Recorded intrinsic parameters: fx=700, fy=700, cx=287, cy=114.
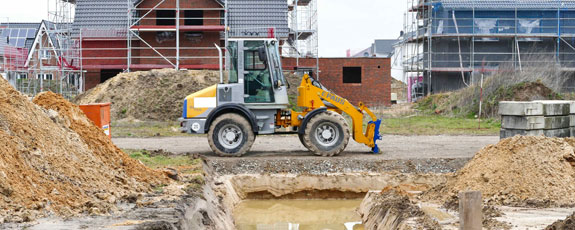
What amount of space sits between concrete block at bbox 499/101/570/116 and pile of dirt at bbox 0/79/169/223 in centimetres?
766

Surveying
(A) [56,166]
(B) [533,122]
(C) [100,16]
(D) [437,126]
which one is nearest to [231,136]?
(B) [533,122]

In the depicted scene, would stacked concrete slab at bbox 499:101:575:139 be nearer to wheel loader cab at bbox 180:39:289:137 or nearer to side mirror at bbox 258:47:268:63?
wheel loader cab at bbox 180:39:289:137

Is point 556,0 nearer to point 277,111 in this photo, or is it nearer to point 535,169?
point 277,111

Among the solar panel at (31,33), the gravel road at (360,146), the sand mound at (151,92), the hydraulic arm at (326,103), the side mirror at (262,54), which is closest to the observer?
the side mirror at (262,54)

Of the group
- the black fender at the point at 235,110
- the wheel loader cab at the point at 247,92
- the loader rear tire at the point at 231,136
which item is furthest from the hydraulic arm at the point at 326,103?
the loader rear tire at the point at 231,136

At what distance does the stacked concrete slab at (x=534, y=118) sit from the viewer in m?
14.6

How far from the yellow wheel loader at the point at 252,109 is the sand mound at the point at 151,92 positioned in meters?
12.7

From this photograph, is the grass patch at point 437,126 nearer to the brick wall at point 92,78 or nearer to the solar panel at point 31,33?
the brick wall at point 92,78

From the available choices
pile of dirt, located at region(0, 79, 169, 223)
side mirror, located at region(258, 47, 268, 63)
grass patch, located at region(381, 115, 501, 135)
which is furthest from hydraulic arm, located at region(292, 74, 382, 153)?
grass patch, located at region(381, 115, 501, 135)

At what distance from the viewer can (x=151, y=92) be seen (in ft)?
96.2

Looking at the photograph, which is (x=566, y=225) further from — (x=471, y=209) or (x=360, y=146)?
(x=360, y=146)

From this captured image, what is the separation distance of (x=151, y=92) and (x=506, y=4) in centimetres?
2119

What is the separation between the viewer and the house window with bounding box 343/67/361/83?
3725 cm

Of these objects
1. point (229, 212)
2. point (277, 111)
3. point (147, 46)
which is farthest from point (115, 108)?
point (229, 212)
